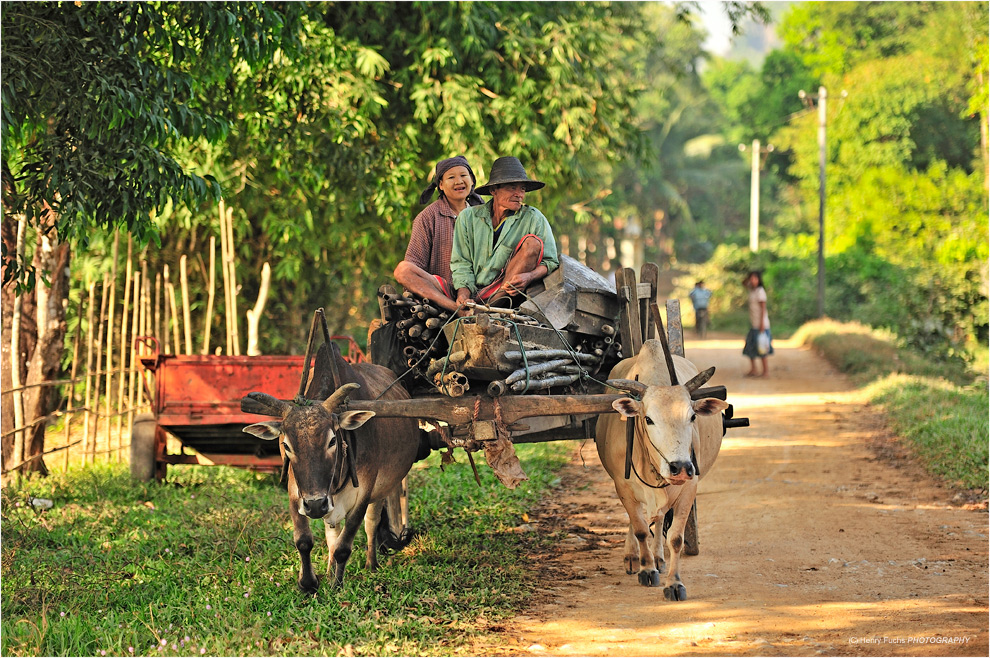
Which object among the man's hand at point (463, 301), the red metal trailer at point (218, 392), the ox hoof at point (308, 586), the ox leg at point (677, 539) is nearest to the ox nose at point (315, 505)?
the ox hoof at point (308, 586)

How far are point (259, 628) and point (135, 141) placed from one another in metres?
3.33

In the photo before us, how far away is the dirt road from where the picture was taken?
4.75 metres

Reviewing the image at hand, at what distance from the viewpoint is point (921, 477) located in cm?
892

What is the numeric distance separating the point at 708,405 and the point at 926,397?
326 inches

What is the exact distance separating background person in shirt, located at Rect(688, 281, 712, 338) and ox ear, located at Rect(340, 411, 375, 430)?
21794 millimetres

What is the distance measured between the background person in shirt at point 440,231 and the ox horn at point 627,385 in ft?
4.75

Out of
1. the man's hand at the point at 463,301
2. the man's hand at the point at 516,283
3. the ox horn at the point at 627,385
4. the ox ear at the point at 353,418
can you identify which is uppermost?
the man's hand at the point at 516,283

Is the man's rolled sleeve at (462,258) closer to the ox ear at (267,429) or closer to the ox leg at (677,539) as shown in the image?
the ox ear at (267,429)

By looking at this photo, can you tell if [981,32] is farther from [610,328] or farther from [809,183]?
[610,328]

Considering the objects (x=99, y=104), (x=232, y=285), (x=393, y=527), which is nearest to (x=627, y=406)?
(x=393, y=527)

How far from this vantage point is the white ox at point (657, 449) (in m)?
4.98

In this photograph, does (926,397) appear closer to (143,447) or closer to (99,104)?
(143,447)

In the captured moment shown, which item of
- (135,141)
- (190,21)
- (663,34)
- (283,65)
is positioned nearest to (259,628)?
(135,141)

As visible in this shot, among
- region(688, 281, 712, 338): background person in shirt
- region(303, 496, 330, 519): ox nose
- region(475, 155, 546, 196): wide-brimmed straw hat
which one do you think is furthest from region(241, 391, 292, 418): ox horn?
region(688, 281, 712, 338): background person in shirt
